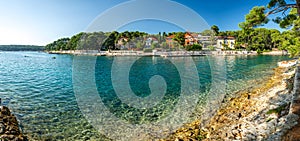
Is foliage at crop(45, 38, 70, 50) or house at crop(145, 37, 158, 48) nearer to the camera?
house at crop(145, 37, 158, 48)

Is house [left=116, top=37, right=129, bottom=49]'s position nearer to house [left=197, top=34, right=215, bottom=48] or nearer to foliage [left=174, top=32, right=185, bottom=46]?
foliage [left=174, top=32, right=185, bottom=46]

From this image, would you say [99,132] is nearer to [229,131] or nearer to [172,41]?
[229,131]

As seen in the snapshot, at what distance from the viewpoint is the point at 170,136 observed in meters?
7.38

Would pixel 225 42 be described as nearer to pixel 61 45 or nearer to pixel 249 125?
pixel 249 125

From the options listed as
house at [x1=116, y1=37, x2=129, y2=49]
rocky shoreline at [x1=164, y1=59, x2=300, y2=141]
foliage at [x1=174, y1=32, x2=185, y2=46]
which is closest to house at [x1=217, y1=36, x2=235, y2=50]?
foliage at [x1=174, y1=32, x2=185, y2=46]

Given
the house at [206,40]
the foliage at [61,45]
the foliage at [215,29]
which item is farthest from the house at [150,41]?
the foliage at [61,45]

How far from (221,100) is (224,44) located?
8772 centimetres

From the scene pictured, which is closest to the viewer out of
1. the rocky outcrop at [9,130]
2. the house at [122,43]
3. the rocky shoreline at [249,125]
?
the rocky shoreline at [249,125]

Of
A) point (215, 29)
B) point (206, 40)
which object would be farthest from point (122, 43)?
point (215, 29)

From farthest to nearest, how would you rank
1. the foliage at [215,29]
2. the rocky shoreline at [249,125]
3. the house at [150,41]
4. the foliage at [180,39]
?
the foliage at [215,29], the house at [150,41], the foliage at [180,39], the rocky shoreline at [249,125]

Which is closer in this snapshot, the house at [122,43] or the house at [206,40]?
the house at [206,40]

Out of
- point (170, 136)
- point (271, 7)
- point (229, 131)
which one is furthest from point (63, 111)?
point (271, 7)

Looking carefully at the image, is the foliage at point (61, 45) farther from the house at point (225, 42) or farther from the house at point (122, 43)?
the house at point (225, 42)

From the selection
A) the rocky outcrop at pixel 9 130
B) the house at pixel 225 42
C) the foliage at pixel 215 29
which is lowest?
the rocky outcrop at pixel 9 130
